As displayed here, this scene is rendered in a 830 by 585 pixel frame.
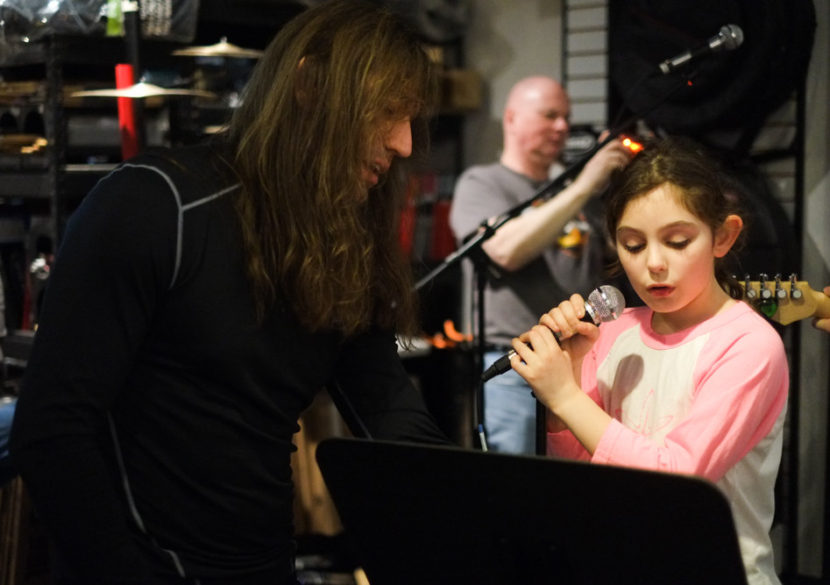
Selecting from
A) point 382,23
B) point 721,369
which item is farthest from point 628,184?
point 382,23

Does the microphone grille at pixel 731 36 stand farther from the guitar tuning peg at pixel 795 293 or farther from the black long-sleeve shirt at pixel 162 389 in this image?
the black long-sleeve shirt at pixel 162 389

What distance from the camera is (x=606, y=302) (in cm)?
139

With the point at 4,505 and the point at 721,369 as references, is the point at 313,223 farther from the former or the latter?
the point at 4,505

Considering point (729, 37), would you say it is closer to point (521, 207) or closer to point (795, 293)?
point (521, 207)

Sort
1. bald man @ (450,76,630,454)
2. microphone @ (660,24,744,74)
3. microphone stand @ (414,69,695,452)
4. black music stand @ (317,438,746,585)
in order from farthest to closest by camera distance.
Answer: bald man @ (450,76,630,454) → microphone stand @ (414,69,695,452) → microphone @ (660,24,744,74) → black music stand @ (317,438,746,585)

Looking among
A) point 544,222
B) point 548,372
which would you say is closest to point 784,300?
point 548,372

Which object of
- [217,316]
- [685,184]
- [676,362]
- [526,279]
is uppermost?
[685,184]

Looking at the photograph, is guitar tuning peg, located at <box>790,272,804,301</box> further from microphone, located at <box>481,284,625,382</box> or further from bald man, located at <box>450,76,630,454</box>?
bald man, located at <box>450,76,630,454</box>

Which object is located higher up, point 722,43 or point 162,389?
point 722,43

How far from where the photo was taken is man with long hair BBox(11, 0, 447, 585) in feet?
3.65

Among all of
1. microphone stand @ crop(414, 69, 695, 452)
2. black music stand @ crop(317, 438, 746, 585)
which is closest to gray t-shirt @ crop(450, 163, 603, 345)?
microphone stand @ crop(414, 69, 695, 452)

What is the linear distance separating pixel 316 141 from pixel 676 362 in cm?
58

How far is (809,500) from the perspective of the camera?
2.55 metres

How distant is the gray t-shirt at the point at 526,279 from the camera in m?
3.00
